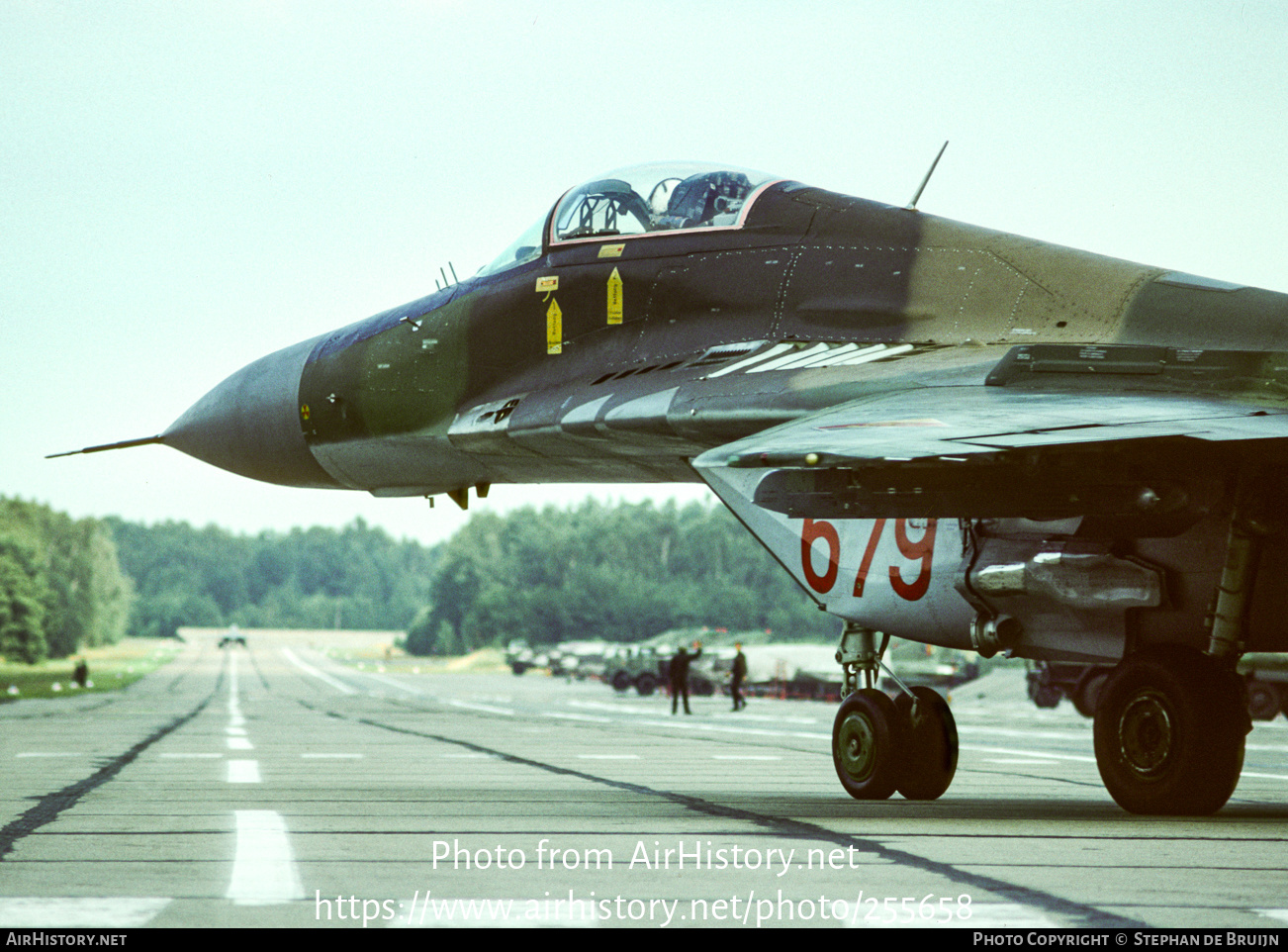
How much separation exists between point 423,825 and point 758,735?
16688mm

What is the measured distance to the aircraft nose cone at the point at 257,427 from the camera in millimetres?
12555

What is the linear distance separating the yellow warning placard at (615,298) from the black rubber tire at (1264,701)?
2582cm

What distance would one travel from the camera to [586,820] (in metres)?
9.06

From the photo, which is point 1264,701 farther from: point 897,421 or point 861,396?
point 897,421

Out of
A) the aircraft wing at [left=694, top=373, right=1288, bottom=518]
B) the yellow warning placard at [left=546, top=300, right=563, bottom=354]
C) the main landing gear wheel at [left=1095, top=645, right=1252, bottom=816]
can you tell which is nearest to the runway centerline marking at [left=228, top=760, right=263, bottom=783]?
the yellow warning placard at [left=546, top=300, right=563, bottom=354]

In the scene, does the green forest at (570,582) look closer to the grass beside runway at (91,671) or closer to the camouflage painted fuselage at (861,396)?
the grass beside runway at (91,671)

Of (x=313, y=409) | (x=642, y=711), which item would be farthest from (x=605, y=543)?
(x=313, y=409)

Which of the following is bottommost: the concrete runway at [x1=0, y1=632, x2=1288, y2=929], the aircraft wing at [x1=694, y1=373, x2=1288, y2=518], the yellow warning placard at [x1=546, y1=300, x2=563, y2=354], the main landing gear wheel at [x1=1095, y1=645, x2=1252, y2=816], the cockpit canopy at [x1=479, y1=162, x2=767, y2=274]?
the concrete runway at [x1=0, y1=632, x2=1288, y2=929]

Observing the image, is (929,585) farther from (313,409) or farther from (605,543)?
(605,543)

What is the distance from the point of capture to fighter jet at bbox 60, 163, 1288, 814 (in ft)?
25.8

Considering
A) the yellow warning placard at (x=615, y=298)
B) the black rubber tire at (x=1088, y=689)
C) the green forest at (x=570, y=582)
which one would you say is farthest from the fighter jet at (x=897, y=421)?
the green forest at (x=570, y=582)

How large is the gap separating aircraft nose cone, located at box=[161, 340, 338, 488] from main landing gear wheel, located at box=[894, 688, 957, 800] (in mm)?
5224

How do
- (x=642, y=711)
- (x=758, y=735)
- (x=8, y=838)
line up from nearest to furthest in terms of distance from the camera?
(x=8, y=838) < (x=758, y=735) < (x=642, y=711)

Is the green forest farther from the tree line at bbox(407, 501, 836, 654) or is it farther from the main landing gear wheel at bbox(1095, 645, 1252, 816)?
the main landing gear wheel at bbox(1095, 645, 1252, 816)
